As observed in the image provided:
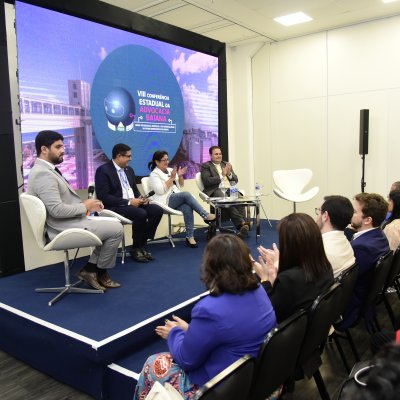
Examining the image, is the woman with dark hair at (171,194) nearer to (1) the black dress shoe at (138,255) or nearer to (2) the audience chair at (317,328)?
(1) the black dress shoe at (138,255)

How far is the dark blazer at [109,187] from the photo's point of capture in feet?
13.1

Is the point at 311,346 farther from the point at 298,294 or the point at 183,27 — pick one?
the point at 183,27

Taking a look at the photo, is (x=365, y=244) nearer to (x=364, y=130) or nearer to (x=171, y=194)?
(x=171, y=194)

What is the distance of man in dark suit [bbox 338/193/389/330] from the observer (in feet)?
7.76

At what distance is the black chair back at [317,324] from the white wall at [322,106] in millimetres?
4647

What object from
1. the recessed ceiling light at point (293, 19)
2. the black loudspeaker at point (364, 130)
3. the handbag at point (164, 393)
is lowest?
the handbag at point (164, 393)

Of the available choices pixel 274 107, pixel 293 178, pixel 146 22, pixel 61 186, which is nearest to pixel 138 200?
pixel 61 186

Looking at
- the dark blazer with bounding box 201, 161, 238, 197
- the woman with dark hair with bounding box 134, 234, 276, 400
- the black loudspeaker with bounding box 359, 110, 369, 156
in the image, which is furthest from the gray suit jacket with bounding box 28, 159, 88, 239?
the black loudspeaker with bounding box 359, 110, 369, 156

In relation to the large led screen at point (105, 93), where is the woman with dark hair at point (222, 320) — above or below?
below

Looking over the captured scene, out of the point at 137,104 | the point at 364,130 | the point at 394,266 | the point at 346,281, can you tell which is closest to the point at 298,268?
the point at 346,281

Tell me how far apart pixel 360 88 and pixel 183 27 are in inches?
111

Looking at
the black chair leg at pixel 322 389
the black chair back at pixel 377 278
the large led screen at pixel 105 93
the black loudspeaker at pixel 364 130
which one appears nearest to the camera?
the black chair leg at pixel 322 389

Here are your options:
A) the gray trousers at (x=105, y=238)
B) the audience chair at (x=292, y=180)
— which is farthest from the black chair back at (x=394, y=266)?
the audience chair at (x=292, y=180)

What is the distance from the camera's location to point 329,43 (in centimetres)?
630
